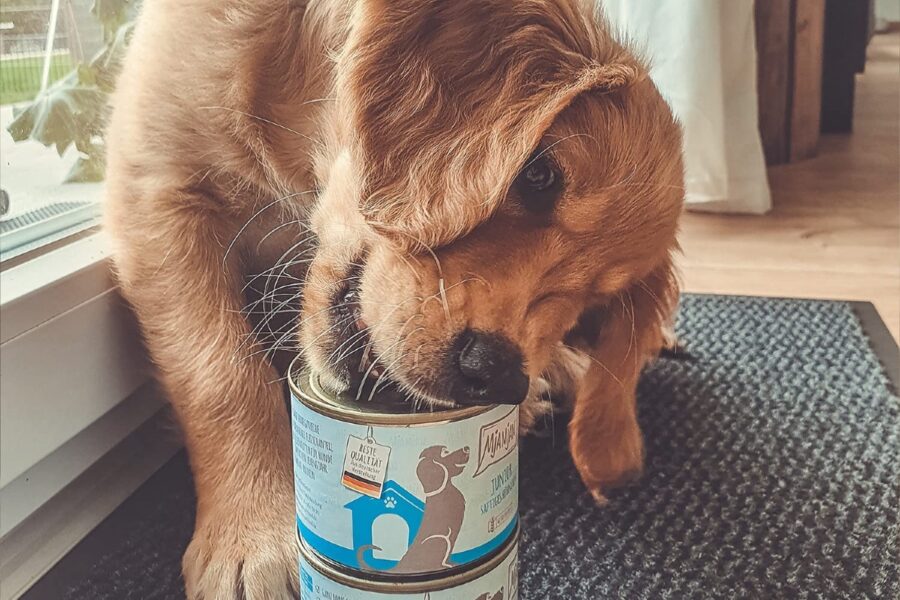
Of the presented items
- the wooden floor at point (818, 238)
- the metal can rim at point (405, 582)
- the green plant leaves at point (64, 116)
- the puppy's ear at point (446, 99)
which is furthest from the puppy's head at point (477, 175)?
the wooden floor at point (818, 238)

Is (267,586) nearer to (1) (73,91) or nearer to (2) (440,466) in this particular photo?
(2) (440,466)

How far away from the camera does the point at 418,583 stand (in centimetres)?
70

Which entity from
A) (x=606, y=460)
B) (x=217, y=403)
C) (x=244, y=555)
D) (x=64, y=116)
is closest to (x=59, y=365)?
(x=217, y=403)

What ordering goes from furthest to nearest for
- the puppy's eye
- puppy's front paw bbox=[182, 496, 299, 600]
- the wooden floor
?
the wooden floor
puppy's front paw bbox=[182, 496, 299, 600]
the puppy's eye

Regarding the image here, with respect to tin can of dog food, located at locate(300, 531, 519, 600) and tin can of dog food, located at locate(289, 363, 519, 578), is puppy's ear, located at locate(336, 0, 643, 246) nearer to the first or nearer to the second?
tin can of dog food, located at locate(289, 363, 519, 578)

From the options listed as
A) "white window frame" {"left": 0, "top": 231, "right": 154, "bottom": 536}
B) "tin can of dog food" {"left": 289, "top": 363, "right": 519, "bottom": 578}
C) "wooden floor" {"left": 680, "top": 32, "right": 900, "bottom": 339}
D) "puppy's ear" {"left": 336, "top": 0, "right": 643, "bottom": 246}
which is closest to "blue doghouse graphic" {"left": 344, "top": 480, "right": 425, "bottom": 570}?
"tin can of dog food" {"left": 289, "top": 363, "right": 519, "bottom": 578}

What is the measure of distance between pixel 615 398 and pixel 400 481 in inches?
18.2

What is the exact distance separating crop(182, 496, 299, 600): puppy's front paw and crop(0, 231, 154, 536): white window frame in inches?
6.8

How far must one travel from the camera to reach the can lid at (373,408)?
2.19 feet

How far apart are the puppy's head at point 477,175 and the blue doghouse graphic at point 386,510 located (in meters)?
0.09

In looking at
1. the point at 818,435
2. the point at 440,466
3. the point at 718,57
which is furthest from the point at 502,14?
the point at 718,57

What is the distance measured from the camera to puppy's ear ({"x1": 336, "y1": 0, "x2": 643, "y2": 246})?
2.47ft

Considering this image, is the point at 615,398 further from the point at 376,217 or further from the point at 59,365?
the point at 59,365

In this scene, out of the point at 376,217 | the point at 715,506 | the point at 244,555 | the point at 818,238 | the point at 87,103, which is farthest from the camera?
the point at 818,238
